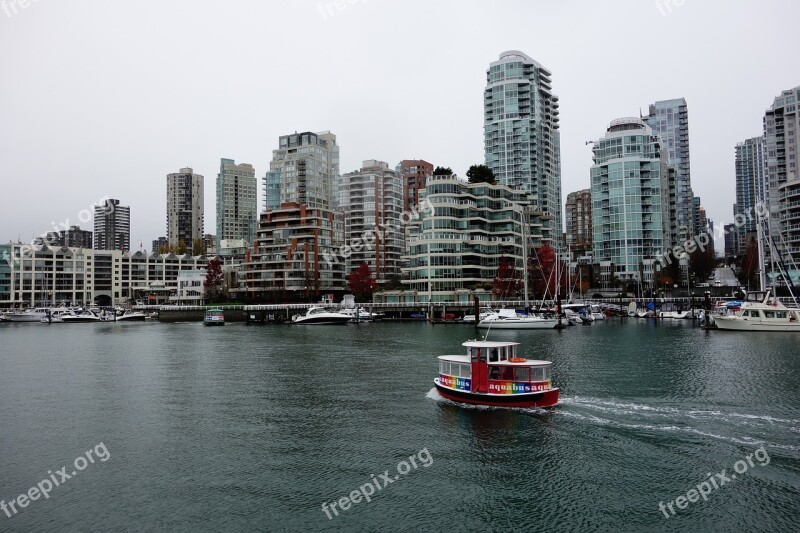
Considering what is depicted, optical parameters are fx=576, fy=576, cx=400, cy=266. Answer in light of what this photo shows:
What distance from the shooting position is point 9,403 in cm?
4450

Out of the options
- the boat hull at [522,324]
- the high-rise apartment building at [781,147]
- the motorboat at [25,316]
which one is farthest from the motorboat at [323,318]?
the high-rise apartment building at [781,147]

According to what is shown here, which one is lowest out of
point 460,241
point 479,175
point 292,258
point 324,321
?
point 324,321

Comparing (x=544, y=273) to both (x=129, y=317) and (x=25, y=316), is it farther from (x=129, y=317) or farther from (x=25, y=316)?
(x=25, y=316)

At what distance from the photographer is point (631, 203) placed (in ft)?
612

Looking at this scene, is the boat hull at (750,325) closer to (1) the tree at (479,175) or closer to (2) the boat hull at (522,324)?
(2) the boat hull at (522,324)

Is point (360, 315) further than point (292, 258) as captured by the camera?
No

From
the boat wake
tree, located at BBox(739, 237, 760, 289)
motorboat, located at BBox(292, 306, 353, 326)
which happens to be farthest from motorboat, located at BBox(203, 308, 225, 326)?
tree, located at BBox(739, 237, 760, 289)

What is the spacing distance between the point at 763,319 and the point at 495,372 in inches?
2940

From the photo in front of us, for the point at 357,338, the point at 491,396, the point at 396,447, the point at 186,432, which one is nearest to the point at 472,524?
the point at 396,447

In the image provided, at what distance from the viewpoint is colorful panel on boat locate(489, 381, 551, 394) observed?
37438 millimetres

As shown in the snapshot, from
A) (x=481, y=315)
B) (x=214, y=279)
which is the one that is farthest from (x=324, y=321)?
(x=214, y=279)

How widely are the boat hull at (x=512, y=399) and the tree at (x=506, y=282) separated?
338 ft

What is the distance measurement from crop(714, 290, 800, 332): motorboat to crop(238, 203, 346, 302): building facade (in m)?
113

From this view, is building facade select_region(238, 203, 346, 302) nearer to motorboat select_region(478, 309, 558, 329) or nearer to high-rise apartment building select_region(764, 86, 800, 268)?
motorboat select_region(478, 309, 558, 329)
